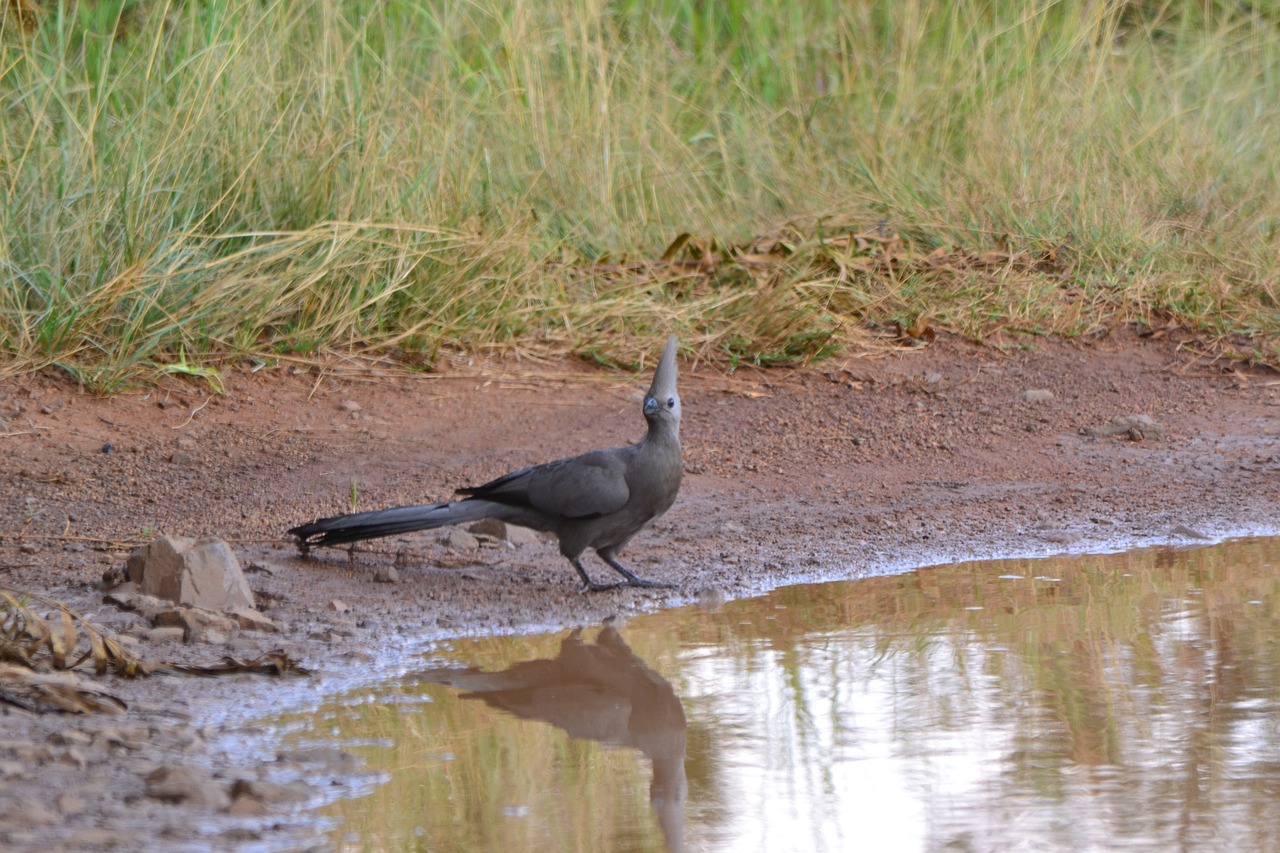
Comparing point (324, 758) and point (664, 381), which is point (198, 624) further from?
point (664, 381)

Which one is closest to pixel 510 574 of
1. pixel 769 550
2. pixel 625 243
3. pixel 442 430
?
pixel 769 550

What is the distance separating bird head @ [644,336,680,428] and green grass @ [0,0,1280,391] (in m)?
2.01

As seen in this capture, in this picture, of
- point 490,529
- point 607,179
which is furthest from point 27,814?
point 607,179

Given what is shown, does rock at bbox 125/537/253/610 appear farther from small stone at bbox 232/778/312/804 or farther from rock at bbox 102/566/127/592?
small stone at bbox 232/778/312/804

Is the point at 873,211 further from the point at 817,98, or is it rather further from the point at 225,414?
the point at 225,414

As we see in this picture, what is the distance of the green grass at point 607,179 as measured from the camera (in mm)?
5684

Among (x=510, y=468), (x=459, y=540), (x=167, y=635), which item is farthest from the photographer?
(x=510, y=468)

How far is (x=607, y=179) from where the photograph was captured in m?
7.08

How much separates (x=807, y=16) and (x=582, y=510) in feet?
18.3

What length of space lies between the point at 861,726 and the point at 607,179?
14.9 ft

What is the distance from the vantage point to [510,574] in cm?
419

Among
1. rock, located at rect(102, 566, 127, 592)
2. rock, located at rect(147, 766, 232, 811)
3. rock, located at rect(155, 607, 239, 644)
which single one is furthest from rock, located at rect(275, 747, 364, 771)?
rock, located at rect(102, 566, 127, 592)

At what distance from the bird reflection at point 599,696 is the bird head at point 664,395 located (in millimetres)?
627

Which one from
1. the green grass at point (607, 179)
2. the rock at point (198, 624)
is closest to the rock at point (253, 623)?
the rock at point (198, 624)
